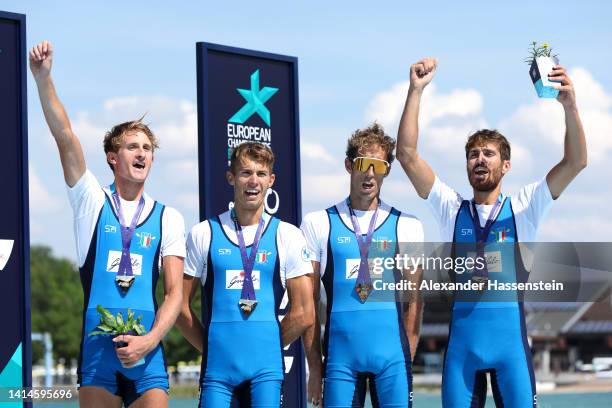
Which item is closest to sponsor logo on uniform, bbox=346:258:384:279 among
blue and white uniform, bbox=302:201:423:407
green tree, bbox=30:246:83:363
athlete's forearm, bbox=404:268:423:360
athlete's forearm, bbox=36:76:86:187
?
blue and white uniform, bbox=302:201:423:407

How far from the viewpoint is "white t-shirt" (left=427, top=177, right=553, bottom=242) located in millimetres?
7840

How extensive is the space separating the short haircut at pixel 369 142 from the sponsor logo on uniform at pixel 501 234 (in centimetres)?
97

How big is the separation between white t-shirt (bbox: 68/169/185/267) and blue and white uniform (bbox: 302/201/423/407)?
1.07 m

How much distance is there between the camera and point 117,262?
702 cm

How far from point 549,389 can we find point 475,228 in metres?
56.7

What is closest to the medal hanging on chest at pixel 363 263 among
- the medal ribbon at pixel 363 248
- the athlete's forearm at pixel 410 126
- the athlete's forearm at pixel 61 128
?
the medal ribbon at pixel 363 248

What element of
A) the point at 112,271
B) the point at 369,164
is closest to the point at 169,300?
the point at 112,271

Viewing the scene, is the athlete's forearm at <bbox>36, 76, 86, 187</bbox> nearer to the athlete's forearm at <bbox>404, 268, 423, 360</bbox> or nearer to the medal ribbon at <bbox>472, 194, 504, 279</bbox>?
the athlete's forearm at <bbox>404, 268, 423, 360</bbox>

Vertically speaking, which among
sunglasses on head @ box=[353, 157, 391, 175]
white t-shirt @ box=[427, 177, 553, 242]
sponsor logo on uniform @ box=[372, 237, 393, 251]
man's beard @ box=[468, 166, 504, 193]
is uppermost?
sunglasses on head @ box=[353, 157, 391, 175]

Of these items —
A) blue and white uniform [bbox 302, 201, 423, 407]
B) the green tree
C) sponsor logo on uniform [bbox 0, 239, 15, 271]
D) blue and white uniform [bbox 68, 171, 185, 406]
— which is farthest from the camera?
the green tree

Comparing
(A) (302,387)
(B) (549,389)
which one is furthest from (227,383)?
(B) (549,389)

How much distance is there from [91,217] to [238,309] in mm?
1209

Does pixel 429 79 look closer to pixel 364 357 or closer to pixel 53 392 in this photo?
pixel 364 357

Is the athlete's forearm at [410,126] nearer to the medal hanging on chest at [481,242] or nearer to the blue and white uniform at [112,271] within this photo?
the medal hanging on chest at [481,242]
